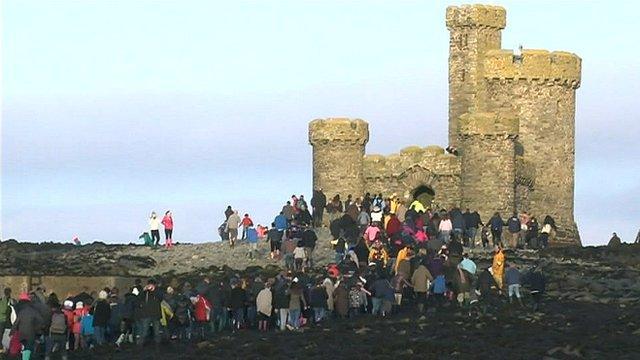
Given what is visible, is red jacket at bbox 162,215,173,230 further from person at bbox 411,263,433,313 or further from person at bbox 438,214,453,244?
person at bbox 411,263,433,313

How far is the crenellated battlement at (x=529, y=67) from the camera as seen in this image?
3494 inches

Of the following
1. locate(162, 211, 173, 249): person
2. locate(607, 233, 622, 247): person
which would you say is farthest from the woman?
locate(607, 233, 622, 247): person

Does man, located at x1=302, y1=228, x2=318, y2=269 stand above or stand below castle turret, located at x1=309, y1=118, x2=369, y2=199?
below

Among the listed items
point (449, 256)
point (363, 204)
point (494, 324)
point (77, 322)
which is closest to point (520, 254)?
point (363, 204)

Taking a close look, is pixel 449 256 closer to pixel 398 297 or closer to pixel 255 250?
pixel 398 297

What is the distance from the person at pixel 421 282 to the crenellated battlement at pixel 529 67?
35263mm

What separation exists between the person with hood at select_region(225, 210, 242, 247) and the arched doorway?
60.5ft

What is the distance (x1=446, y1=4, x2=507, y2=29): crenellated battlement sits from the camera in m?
92.4

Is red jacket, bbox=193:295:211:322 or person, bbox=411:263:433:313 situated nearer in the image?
red jacket, bbox=193:295:211:322

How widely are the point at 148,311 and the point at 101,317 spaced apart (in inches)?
44.7

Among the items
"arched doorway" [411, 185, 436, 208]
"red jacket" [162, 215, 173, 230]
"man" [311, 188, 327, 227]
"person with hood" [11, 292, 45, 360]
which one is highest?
"arched doorway" [411, 185, 436, 208]

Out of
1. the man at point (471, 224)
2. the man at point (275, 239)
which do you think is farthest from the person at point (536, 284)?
the man at point (471, 224)

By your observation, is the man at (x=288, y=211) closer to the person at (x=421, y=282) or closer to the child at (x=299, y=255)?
the child at (x=299, y=255)

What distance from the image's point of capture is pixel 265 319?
5331cm
